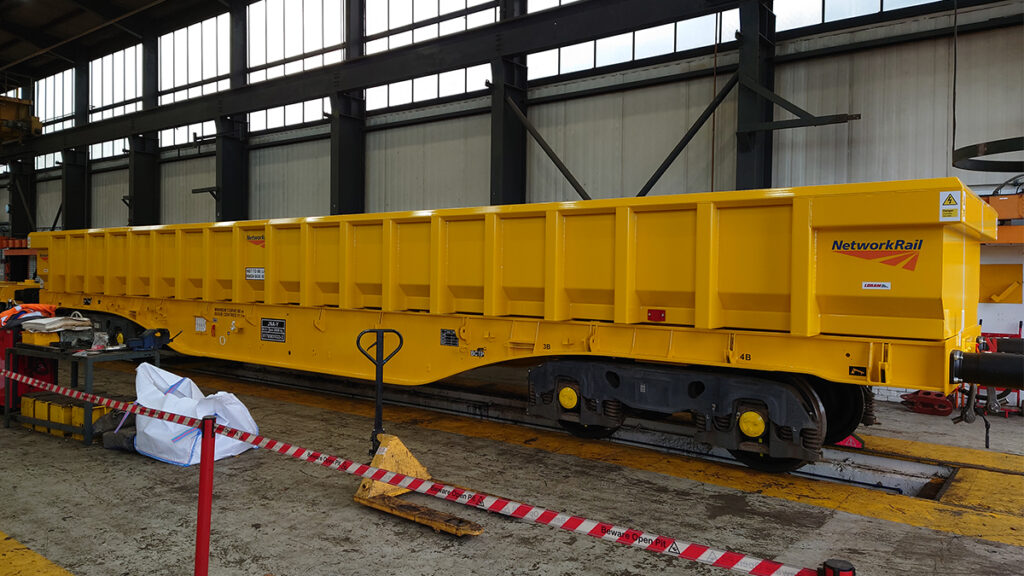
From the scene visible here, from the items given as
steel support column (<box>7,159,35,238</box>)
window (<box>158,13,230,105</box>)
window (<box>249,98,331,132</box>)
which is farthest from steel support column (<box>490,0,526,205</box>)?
steel support column (<box>7,159,35,238</box>)

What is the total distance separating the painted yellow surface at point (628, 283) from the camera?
4609 mm

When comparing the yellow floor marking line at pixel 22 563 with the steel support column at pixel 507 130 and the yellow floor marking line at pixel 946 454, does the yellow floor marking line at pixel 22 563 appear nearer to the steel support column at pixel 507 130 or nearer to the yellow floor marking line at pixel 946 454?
the yellow floor marking line at pixel 946 454

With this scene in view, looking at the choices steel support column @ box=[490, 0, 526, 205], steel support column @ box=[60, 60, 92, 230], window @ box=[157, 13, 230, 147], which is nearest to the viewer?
steel support column @ box=[490, 0, 526, 205]

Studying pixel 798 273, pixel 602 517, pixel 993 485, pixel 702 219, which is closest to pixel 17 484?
pixel 602 517

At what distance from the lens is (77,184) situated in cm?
2134

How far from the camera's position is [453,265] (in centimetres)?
672

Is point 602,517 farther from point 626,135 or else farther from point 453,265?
point 626,135

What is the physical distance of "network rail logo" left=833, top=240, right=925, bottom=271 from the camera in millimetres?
4512

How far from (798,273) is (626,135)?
6450 millimetres

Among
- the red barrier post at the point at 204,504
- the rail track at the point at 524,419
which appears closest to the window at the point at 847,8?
the rail track at the point at 524,419

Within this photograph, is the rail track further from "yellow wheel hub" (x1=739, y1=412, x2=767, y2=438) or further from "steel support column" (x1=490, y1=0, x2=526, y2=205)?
"steel support column" (x1=490, y1=0, x2=526, y2=205)

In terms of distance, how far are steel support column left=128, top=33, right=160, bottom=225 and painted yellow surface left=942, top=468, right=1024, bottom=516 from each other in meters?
20.2

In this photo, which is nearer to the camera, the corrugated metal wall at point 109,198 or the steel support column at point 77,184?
the corrugated metal wall at point 109,198

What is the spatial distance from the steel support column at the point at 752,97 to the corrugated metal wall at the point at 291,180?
30.9 ft
